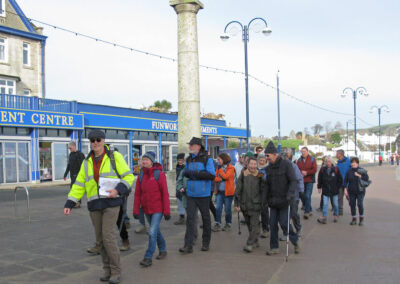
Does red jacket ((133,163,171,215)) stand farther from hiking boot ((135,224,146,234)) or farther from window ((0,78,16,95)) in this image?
window ((0,78,16,95))

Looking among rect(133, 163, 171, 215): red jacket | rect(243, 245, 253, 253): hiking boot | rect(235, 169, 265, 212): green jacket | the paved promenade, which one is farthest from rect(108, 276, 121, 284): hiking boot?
rect(235, 169, 265, 212): green jacket

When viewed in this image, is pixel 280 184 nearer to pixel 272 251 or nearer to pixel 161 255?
pixel 272 251

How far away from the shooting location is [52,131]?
80.6ft

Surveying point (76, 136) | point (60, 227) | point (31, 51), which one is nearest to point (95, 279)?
point (60, 227)

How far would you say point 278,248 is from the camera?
6.60 m

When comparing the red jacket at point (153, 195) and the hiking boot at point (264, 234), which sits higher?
the red jacket at point (153, 195)

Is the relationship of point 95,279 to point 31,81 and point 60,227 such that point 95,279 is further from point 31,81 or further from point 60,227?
point 31,81

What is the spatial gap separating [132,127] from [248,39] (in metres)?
13.1

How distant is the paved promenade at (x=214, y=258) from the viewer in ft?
17.4

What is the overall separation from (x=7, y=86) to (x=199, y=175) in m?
24.1

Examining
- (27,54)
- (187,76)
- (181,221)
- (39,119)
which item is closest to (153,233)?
(181,221)

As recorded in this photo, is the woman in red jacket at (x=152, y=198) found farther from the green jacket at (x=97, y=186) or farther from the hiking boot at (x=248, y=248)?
the hiking boot at (x=248, y=248)

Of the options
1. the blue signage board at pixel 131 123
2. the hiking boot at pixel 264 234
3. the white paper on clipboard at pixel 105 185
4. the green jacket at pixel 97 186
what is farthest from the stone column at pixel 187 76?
the blue signage board at pixel 131 123

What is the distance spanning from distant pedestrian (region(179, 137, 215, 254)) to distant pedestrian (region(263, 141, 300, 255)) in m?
0.94
